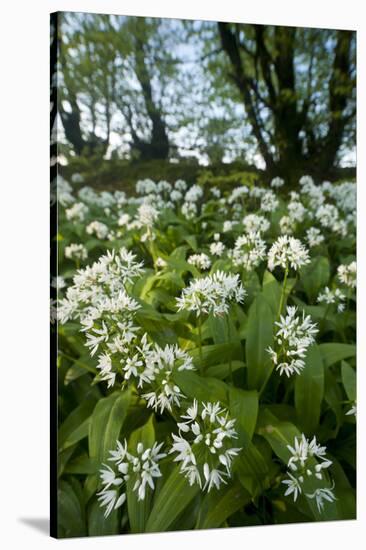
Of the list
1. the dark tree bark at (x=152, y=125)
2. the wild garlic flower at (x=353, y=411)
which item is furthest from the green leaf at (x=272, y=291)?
the dark tree bark at (x=152, y=125)

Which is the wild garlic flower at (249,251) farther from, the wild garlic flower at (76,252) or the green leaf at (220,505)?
the green leaf at (220,505)

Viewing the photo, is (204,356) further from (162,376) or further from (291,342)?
(291,342)

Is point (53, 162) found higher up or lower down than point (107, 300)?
higher up

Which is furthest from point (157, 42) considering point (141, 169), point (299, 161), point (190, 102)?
point (299, 161)

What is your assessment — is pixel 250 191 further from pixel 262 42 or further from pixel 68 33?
pixel 68 33

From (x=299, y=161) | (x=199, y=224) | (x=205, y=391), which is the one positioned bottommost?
(x=205, y=391)

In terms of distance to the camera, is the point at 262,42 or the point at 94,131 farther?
the point at 262,42
